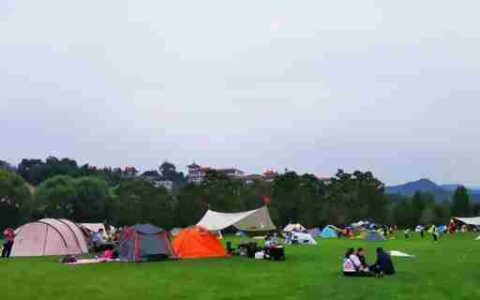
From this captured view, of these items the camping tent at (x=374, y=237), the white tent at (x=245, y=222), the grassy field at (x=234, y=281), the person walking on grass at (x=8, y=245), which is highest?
the white tent at (x=245, y=222)

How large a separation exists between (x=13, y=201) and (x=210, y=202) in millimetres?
27018

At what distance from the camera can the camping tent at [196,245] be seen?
33625 mm

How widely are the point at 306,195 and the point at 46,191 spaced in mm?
37131

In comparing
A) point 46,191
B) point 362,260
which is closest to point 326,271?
point 362,260

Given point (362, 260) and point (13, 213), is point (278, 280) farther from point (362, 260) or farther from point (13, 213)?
point (13, 213)

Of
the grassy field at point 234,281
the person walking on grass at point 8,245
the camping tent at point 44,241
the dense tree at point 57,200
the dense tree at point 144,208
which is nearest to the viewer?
the grassy field at point 234,281

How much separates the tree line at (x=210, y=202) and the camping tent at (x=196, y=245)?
172 feet

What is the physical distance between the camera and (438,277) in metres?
22.0

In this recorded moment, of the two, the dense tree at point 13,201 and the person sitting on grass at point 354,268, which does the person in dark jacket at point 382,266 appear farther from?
the dense tree at point 13,201

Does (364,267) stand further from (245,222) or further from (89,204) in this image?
(89,204)

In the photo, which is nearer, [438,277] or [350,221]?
[438,277]

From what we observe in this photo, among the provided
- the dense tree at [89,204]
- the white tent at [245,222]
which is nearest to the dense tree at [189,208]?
the dense tree at [89,204]

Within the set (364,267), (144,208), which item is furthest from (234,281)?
(144,208)

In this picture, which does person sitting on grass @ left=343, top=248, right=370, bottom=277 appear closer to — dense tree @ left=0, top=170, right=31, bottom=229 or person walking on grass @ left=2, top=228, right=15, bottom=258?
person walking on grass @ left=2, top=228, right=15, bottom=258
